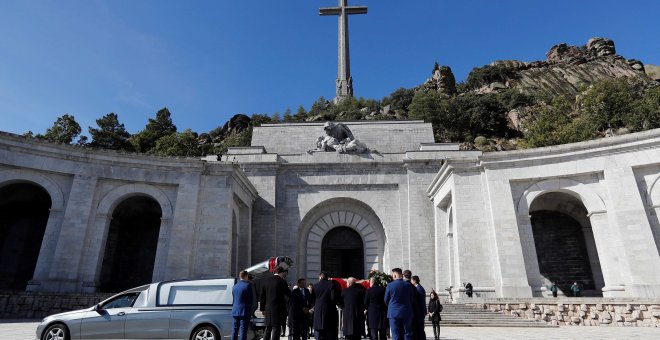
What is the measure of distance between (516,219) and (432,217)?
5.68m

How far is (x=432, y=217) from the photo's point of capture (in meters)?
24.5

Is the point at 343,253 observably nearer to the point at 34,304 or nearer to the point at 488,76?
the point at 34,304

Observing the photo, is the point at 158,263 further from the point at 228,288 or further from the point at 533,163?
the point at 533,163

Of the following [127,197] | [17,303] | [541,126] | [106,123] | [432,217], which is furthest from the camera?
[106,123]

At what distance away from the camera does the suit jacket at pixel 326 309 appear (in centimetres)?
927

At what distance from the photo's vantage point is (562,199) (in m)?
22.0

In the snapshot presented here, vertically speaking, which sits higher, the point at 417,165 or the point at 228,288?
the point at 417,165

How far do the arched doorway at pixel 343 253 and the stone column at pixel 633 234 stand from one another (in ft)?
42.4

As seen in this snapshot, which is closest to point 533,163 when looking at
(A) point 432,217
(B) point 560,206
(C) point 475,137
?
(B) point 560,206

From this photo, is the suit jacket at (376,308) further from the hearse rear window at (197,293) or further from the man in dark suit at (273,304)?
the hearse rear window at (197,293)

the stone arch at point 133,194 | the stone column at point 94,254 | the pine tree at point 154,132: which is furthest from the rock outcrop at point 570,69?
the stone column at point 94,254

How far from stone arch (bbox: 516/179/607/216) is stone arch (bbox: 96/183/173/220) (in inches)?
635

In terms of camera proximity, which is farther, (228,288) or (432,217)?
(432,217)

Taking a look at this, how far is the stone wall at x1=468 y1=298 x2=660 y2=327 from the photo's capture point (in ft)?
50.4
